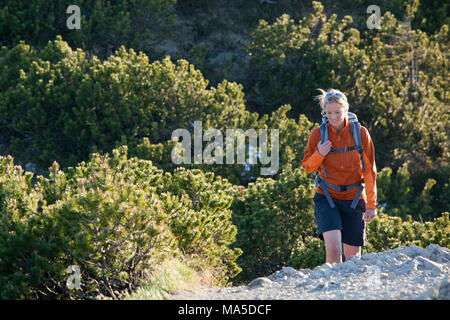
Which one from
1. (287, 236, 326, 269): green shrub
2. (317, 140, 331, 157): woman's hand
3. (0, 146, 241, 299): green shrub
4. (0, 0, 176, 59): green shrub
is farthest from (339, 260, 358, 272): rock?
(0, 0, 176, 59): green shrub

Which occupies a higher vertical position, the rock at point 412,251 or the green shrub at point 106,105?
the green shrub at point 106,105

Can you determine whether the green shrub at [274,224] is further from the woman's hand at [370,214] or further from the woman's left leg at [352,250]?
the woman's hand at [370,214]

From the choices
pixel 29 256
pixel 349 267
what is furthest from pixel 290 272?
pixel 29 256

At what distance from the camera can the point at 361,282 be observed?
4.15m

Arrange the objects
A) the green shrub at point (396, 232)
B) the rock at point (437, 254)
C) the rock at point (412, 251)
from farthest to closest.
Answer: the green shrub at point (396, 232) → the rock at point (412, 251) → the rock at point (437, 254)

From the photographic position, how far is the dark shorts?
488cm

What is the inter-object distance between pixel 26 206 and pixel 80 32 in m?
13.7

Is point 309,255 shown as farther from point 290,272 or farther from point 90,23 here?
point 90,23

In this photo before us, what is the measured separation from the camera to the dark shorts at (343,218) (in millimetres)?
4883

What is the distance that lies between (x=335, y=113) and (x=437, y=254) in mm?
1476

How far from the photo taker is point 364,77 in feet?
54.4

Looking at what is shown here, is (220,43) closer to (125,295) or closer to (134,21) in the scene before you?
(134,21)

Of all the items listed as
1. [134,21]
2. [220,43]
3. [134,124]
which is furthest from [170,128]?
[220,43]

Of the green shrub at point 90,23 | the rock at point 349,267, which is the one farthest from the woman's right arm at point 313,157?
the green shrub at point 90,23
